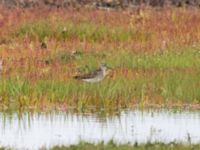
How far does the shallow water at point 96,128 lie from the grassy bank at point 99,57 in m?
0.67

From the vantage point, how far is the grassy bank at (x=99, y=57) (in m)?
17.0

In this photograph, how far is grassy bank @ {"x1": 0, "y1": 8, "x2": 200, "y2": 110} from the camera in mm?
16984

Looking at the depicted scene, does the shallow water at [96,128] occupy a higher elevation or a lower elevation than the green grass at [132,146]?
lower

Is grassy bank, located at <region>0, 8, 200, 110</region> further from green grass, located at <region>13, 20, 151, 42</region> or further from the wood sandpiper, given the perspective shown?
the wood sandpiper

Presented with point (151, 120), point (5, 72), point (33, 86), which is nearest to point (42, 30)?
point (5, 72)

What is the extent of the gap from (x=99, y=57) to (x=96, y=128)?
6.48 meters

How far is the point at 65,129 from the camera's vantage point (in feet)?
48.8

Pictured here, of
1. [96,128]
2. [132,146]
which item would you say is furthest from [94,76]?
[132,146]

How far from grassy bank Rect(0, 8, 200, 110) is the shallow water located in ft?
2.18

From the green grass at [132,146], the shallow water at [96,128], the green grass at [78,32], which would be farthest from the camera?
the green grass at [78,32]

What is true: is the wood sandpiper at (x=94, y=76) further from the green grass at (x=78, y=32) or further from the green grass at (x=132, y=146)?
the green grass at (x=78, y=32)

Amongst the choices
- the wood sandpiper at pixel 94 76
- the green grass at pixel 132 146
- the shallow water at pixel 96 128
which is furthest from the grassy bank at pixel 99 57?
the green grass at pixel 132 146

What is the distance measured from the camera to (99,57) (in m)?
21.3

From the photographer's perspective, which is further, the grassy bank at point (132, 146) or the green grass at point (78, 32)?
the green grass at point (78, 32)
